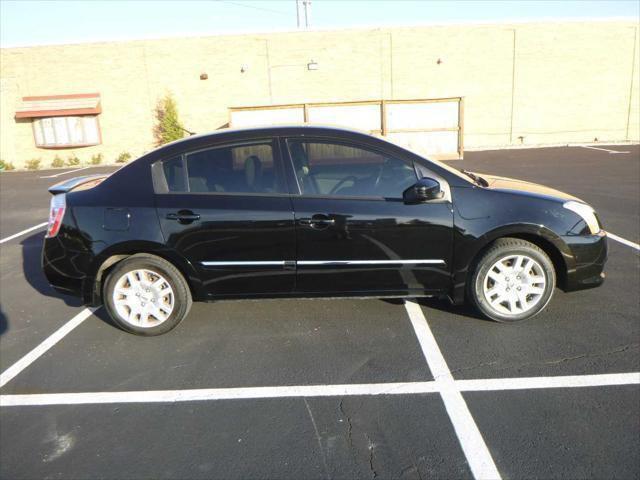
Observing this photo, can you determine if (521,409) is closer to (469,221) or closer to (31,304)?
(469,221)

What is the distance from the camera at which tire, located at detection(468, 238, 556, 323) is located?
4195mm

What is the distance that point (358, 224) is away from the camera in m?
4.11

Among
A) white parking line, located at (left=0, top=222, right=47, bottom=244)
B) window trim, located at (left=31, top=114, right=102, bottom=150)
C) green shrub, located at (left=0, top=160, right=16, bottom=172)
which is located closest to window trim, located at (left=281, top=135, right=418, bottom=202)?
white parking line, located at (left=0, top=222, right=47, bottom=244)

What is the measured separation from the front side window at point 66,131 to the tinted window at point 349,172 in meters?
20.8

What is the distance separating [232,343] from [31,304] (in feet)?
8.12

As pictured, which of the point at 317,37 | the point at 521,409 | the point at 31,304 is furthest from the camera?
the point at 317,37

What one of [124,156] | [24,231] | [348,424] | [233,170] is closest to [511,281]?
[348,424]

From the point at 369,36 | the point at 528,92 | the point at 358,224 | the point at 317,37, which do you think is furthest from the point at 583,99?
the point at 358,224

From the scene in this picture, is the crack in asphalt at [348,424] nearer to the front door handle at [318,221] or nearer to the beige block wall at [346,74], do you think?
the front door handle at [318,221]

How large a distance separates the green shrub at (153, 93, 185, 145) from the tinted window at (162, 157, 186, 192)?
17861 mm

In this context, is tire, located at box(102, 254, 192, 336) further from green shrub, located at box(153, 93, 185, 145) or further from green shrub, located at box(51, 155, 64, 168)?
green shrub, located at box(51, 155, 64, 168)

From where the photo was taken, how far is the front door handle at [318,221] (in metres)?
4.09

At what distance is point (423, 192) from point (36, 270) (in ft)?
16.3

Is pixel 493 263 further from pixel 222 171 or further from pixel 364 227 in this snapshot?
pixel 222 171
